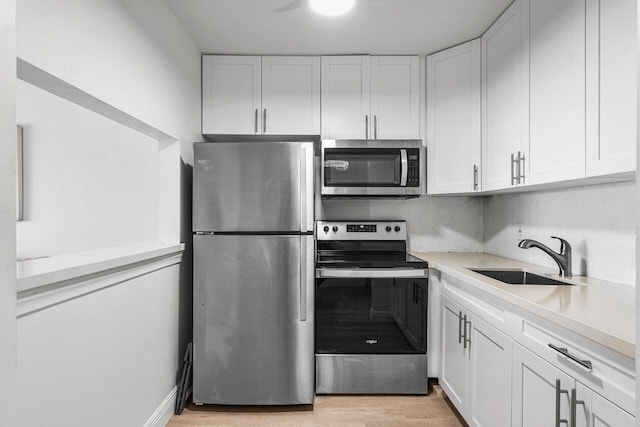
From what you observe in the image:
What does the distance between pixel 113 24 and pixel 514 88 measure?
2000 millimetres

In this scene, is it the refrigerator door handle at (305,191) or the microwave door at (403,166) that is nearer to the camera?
the refrigerator door handle at (305,191)

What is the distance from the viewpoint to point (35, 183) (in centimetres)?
241

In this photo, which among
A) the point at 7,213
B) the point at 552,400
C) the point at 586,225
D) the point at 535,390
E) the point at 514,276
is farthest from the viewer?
the point at 514,276

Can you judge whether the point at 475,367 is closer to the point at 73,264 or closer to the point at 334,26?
the point at 73,264

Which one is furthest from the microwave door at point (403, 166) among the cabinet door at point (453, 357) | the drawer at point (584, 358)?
the drawer at point (584, 358)

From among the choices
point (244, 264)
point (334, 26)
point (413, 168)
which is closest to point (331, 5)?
point (334, 26)

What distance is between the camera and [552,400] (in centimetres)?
131

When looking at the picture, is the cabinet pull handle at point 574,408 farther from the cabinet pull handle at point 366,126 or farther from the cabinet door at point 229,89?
the cabinet door at point 229,89

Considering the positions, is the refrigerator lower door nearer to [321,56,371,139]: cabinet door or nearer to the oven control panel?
the oven control panel

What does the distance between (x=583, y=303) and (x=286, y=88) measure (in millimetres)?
2300

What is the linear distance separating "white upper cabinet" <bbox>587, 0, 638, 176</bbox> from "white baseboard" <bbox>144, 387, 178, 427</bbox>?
240cm

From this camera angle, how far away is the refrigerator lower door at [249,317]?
2428 millimetres

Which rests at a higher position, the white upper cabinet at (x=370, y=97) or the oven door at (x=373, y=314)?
the white upper cabinet at (x=370, y=97)

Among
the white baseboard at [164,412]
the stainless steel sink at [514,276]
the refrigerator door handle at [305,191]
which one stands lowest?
the white baseboard at [164,412]
